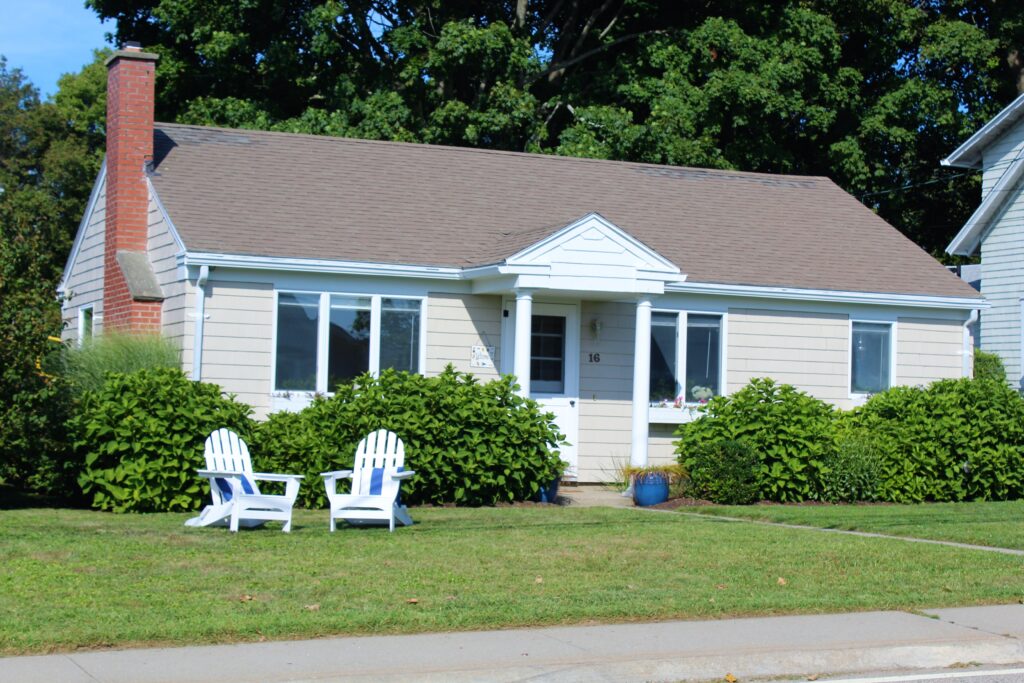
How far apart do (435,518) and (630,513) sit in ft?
7.99

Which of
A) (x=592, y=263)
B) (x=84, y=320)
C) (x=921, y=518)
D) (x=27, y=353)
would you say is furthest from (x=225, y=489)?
(x=84, y=320)

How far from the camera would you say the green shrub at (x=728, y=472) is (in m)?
16.3

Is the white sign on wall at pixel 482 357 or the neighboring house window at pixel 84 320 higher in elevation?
the neighboring house window at pixel 84 320

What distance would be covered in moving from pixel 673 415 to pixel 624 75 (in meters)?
13.4

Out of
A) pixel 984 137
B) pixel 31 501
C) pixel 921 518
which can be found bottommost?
pixel 31 501

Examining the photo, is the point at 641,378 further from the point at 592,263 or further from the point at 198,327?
the point at 198,327

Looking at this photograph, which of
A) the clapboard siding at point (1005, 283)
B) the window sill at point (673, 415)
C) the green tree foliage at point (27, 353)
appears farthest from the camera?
the clapboard siding at point (1005, 283)

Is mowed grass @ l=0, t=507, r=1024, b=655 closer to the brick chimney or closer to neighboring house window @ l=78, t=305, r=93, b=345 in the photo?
the brick chimney

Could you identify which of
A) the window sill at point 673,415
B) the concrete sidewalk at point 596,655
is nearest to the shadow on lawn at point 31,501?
the concrete sidewalk at point 596,655

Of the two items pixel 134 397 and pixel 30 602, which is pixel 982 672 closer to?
pixel 30 602

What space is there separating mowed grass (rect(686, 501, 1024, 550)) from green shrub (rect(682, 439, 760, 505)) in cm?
31

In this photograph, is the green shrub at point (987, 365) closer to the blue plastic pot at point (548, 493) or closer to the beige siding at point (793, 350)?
the beige siding at point (793, 350)

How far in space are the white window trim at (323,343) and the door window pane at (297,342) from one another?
0.05 m

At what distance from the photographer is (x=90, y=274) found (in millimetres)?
19922
